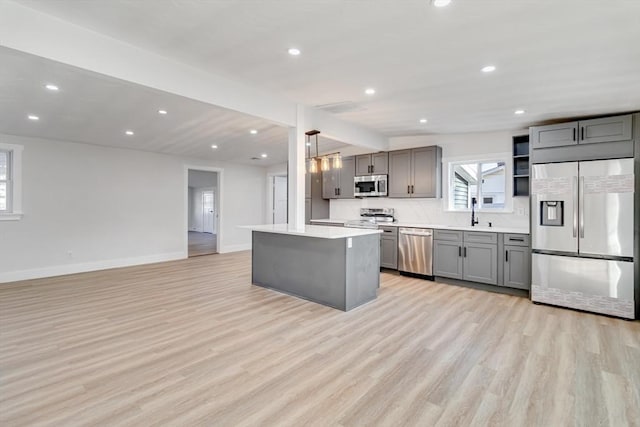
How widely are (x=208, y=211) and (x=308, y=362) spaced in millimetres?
12006

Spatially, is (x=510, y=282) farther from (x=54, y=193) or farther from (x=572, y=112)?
(x=54, y=193)

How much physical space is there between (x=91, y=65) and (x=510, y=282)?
546 cm

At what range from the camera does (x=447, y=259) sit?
5.07 m

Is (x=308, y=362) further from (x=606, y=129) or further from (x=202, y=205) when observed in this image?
(x=202, y=205)

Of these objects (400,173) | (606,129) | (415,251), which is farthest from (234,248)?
(606,129)

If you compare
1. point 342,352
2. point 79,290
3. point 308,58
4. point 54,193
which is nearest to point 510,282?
point 342,352

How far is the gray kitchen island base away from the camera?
3775 mm

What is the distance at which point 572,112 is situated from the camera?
400 centimetres

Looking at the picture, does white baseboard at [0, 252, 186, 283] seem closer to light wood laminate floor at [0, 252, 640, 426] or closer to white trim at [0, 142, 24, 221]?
white trim at [0, 142, 24, 221]

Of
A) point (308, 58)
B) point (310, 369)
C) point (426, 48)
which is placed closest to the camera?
point (310, 369)

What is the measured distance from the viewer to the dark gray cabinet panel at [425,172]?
5.58 meters

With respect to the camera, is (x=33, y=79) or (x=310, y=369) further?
(x=33, y=79)

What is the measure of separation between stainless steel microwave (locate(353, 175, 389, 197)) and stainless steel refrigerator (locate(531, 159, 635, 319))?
255 cm

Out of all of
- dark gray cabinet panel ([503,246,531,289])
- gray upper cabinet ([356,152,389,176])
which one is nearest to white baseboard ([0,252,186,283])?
gray upper cabinet ([356,152,389,176])
